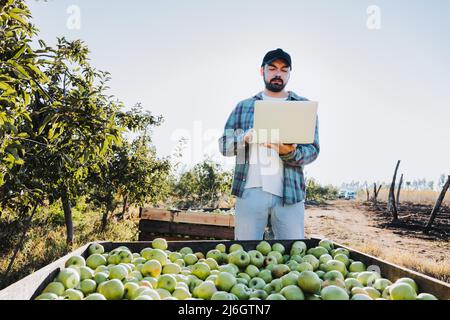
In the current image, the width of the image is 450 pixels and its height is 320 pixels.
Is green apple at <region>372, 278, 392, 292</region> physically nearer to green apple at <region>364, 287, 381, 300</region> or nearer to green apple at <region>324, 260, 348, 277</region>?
green apple at <region>364, 287, 381, 300</region>

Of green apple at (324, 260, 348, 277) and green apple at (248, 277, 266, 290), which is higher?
green apple at (324, 260, 348, 277)

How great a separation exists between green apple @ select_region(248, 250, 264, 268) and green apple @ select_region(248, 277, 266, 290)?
29 cm

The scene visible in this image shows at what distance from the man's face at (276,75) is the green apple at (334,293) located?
2257 millimetres

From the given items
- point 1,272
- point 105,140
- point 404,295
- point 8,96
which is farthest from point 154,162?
point 404,295

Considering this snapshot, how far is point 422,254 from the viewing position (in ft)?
27.9

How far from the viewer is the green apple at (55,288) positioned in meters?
1.43

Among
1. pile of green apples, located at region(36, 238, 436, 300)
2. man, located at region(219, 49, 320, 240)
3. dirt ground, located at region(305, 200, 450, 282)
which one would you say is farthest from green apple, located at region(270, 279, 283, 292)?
dirt ground, located at region(305, 200, 450, 282)

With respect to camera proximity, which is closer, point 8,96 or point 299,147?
point 8,96

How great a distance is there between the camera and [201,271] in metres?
1.78

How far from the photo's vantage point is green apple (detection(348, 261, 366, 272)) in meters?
1.89

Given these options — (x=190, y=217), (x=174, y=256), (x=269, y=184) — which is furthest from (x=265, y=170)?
(x=190, y=217)

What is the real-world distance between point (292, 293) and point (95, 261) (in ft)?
3.41
